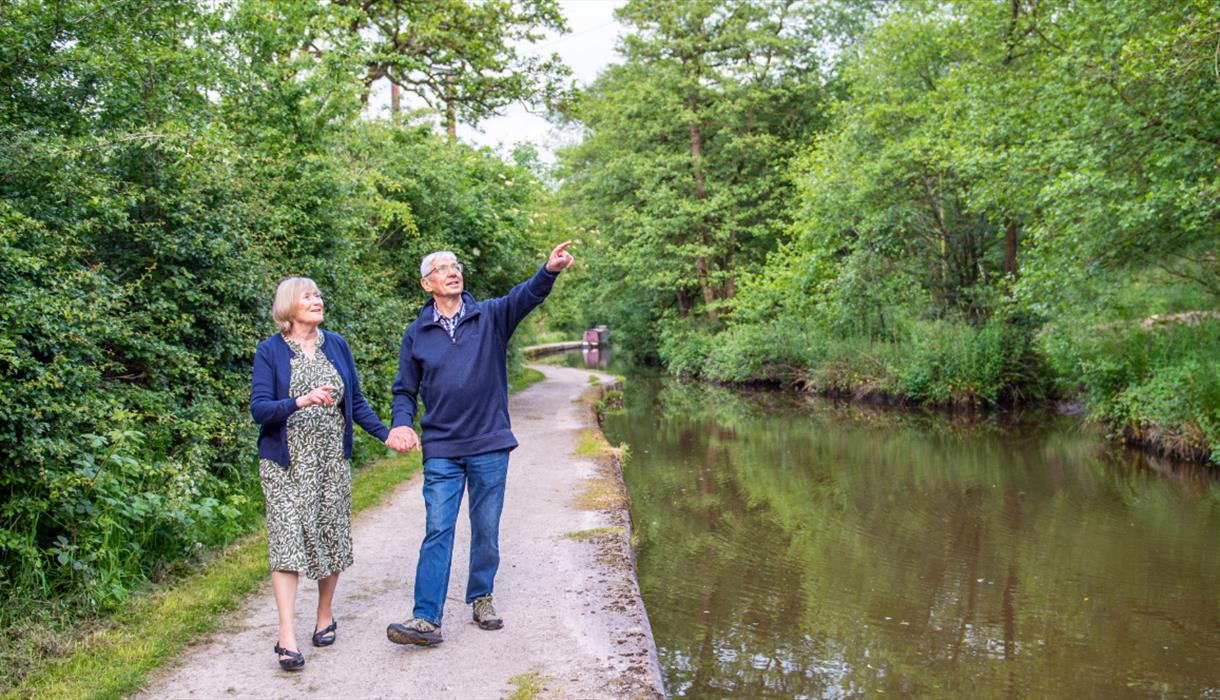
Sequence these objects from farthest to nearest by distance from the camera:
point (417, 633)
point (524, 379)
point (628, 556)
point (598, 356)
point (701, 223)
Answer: point (598, 356)
point (701, 223)
point (524, 379)
point (628, 556)
point (417, 633)

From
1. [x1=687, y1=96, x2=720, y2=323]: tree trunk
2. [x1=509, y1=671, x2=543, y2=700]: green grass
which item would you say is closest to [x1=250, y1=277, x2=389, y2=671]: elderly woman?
[x1=509, y1=671, x2=543, y2=700]: green grass

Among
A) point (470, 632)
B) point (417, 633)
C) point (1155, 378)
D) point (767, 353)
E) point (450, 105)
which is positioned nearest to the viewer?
point (417, 633)

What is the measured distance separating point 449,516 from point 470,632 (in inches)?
25.9

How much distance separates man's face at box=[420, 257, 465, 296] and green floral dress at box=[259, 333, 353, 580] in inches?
25.0

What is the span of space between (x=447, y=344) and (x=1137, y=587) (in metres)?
5.66

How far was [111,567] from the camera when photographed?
5.26 m

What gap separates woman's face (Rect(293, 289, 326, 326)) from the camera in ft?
14.7

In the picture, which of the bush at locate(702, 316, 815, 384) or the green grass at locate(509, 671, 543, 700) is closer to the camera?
the green grass at locate(509, 671, 543, 700)

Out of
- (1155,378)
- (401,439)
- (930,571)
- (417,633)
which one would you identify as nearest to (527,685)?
(417,633)

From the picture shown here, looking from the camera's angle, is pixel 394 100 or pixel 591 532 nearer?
pixel 591 532

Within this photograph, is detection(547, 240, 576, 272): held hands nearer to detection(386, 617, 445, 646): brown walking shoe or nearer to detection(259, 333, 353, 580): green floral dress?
detection(259, 333, 353, 580): green floral dress

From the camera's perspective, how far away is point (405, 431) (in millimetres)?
4746

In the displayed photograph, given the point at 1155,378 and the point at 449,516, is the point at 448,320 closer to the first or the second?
the point at 449,516

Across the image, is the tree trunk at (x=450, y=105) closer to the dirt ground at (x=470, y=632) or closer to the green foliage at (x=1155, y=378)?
the green foliage at (x=1155, y=378)
